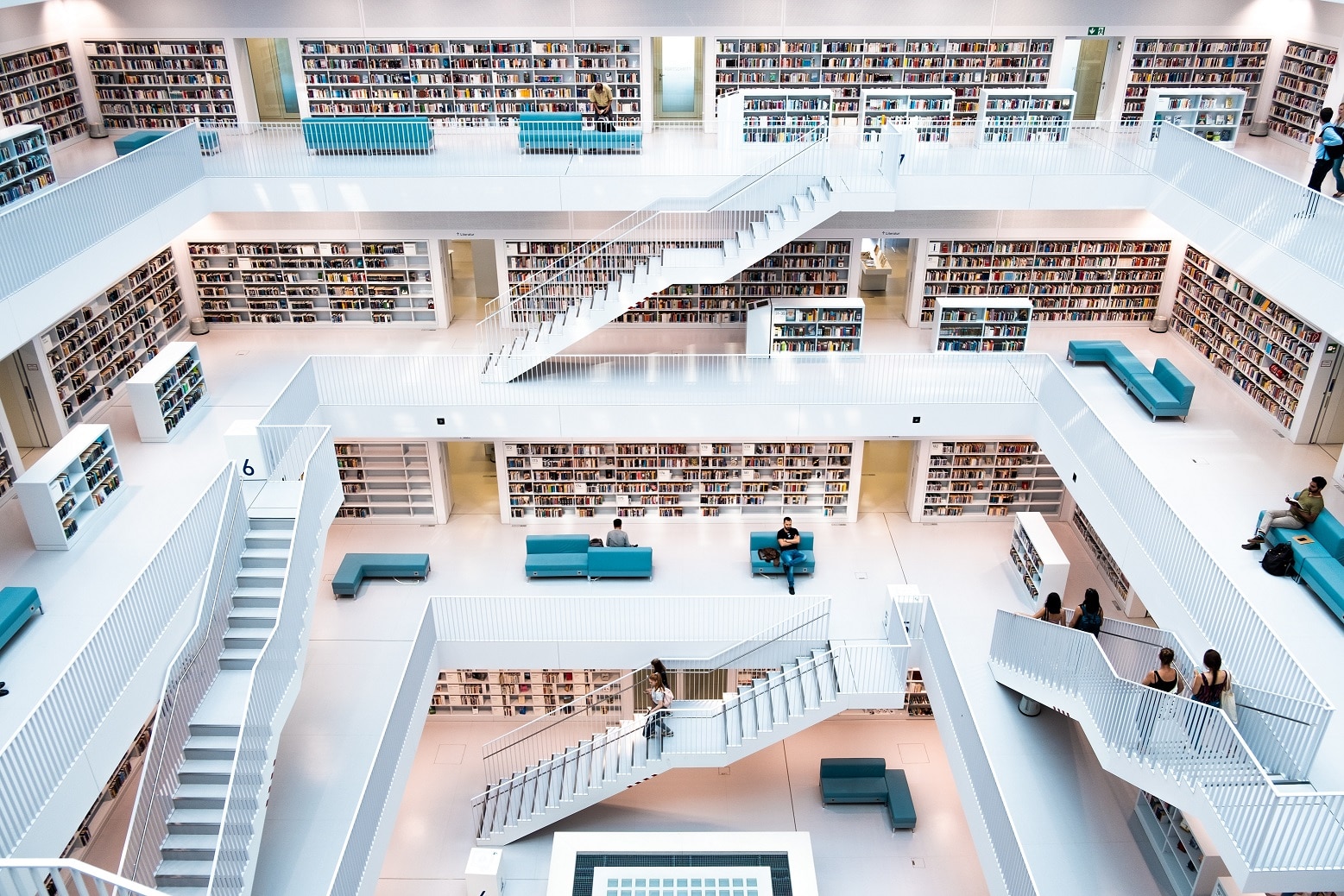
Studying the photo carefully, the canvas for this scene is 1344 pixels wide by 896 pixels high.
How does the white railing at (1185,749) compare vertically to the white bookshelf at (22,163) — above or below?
below

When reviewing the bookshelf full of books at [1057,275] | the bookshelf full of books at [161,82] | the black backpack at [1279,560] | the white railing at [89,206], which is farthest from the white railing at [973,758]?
the bookshelf full of books at [161,82]

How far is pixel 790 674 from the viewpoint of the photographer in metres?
12.1

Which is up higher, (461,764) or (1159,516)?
(1159,516)

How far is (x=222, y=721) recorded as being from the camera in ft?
28.7

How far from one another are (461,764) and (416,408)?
197 inches

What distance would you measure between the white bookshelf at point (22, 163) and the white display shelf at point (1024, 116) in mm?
12725

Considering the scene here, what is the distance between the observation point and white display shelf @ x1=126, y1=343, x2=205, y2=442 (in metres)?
12.1

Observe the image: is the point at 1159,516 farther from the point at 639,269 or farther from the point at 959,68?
the point at 959,68

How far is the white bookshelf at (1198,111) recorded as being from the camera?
1409cm

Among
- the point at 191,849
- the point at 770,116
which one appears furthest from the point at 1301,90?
the point at 191,849

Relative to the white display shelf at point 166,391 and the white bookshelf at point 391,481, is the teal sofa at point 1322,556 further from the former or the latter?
the white display shelf at point 166,391

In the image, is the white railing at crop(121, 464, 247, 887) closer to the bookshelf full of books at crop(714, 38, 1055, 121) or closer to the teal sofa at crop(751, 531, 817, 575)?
the teal sofa at crop(751, 531, 817, 575)

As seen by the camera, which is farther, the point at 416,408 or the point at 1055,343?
the point at 1055,343

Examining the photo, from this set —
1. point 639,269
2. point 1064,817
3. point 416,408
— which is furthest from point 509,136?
point 1064,817
